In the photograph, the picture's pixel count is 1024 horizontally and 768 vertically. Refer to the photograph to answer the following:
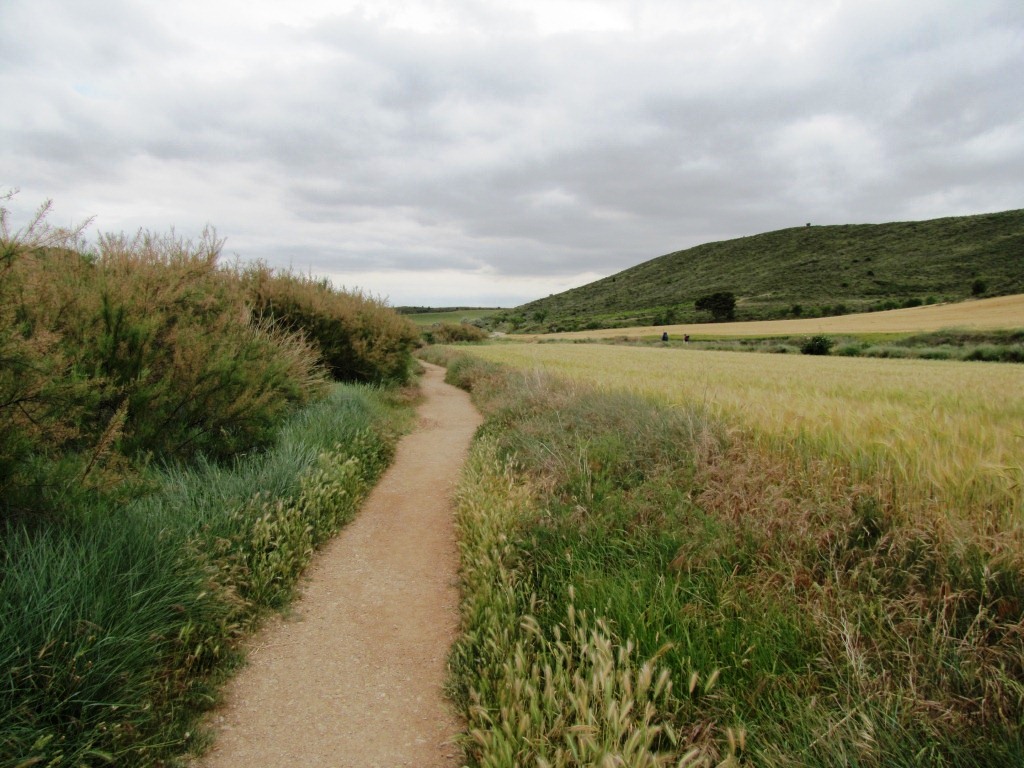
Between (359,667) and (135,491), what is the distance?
1983mm

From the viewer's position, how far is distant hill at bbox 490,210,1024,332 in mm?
54606

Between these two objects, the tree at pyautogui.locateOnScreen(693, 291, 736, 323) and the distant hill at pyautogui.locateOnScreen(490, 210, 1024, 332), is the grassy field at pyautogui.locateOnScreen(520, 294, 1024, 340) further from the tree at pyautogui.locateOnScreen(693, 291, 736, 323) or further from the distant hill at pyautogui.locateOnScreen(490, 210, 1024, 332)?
the tree at pyautogui.locateOnScreen(693, 291, 736, 323)

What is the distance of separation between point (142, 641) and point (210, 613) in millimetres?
608

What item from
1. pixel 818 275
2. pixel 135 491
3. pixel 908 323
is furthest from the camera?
pixel 818 275

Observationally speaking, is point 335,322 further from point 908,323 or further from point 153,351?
point 908,323

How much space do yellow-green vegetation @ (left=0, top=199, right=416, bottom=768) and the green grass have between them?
1 centimetres

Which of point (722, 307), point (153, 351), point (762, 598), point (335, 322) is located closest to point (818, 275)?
point (722, 307)

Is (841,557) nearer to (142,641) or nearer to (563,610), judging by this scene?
(563,610)

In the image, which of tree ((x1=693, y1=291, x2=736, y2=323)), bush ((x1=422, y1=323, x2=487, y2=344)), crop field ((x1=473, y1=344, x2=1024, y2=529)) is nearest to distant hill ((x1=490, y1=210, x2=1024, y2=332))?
tree ((x1=693, y1=291, x2=736, y2=323))

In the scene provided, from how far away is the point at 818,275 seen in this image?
6900 cm

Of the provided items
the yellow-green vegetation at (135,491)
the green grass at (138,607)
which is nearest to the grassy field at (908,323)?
the yellow-green vegetation at (135,491)

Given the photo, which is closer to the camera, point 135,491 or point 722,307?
point 135,491

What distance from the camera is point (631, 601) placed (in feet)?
9.25

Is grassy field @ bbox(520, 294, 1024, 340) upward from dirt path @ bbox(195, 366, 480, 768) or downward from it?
upward
